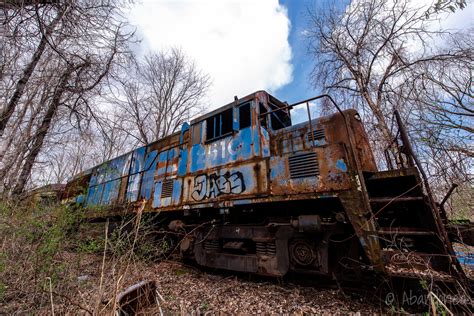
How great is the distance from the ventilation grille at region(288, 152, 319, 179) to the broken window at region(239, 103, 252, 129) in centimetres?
153

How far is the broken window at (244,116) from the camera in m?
5.12

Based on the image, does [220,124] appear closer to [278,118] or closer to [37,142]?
[278,118]

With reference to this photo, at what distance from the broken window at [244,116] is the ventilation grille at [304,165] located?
60.3 inches

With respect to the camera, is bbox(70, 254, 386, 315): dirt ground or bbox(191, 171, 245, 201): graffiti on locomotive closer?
bbox(70, 254, 386, 315): dirt ground

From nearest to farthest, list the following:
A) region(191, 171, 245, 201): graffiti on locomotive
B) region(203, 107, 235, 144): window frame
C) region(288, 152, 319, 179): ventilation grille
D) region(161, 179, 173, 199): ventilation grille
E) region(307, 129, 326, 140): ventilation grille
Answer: region(288, 152, 319, 179): ventilation grille
region(307, 129, 326, 140): ventilation grille
region(191, 171, 245, 201): graffiti on locomotive
region(203, 107, 235, 144): window frame
region(161, 179, 173, 199): ventilation grille

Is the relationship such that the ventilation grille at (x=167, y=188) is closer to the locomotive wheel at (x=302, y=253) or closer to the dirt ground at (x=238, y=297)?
the dirt ground at (x=238, y=297)

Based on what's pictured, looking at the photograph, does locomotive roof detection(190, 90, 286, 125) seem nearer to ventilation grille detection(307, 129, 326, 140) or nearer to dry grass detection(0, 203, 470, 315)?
ventilation grille detection(307, 129, 326, 140)

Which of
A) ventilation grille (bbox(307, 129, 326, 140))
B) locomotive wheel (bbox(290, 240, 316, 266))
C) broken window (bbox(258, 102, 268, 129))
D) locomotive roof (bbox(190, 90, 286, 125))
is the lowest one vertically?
locomotive wheel (bbox(290, 240, 316, 266))

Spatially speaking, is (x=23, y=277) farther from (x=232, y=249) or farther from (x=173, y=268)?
(x=232, y=249)

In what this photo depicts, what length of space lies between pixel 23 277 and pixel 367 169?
5.74 metres

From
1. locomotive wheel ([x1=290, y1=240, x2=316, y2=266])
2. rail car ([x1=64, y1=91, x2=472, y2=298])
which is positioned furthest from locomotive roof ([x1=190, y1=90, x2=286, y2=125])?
locomotive wheel ([x1=290, y1=240, x2=316, y2=266])

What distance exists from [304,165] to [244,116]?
198 cm

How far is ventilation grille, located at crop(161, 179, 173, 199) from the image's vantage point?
19.7ft

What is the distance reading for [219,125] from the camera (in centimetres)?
552
